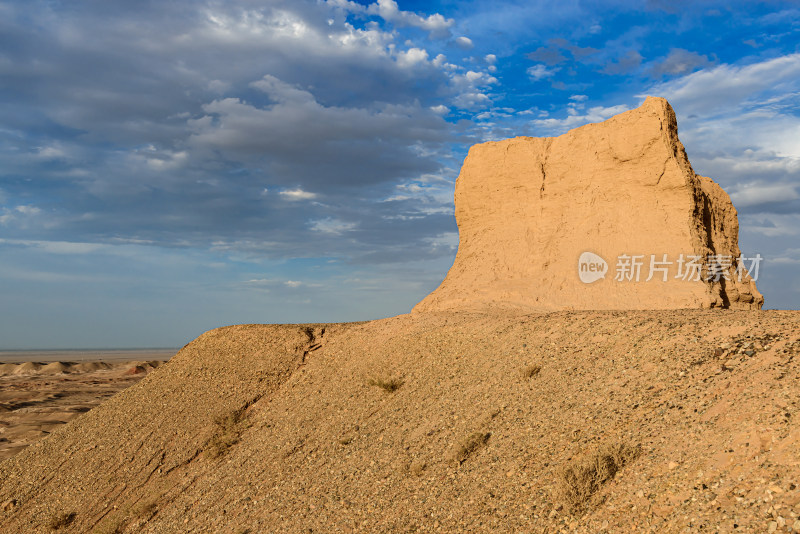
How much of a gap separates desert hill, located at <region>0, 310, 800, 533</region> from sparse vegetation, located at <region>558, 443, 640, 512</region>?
28 millimetres

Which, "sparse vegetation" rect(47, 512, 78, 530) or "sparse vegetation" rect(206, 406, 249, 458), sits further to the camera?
"sparse vegetation" rect(206, 406, 249, 458)

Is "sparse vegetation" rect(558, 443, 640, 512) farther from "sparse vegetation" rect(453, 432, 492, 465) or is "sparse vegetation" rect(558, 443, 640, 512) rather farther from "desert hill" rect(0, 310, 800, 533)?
"sparse vegetation" rect(453, 432, 492, 465)

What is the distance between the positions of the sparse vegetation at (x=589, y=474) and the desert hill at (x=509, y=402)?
2 centimetres

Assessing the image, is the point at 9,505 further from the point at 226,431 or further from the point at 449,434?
the point at 449,434

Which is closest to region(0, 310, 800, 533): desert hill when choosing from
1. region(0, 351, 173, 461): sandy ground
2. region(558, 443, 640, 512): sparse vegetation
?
region(558, 443, 640, 512): sparse vegetation

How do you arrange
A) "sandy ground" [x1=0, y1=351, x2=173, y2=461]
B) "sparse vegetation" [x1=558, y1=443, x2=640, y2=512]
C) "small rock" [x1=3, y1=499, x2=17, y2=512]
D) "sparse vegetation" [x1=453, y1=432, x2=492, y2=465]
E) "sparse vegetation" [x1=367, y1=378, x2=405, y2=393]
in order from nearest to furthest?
"sparse vegetation" [x1=558, y1=443, x2=640, y2=512], "sparse vegetation" [x1=453, y1=432, x2=492, y2=465], "sparse vegetation" [x1=367, y1=378, x2=405, y2=393], "small rock" [x1=3, y1=499, x2=17, y2=512], "sandy ground" [x1=0, y1=351, x2=173, y2=461]

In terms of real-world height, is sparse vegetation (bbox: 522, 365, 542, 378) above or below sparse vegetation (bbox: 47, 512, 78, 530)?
above

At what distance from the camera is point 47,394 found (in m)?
35.5

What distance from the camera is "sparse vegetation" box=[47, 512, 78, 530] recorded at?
12430 millimetres

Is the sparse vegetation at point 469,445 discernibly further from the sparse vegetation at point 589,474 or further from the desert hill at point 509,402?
the sparse vegetation at point 589,474

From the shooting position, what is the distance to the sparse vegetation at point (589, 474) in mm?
6578

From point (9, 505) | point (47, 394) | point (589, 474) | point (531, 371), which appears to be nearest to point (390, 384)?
point (531, 371)

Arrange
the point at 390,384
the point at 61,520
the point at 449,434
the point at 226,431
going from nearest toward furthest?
the point at 449,434, the point at 61,520, the point at 390,384, the point at 226,431

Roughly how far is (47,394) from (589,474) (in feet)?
129
